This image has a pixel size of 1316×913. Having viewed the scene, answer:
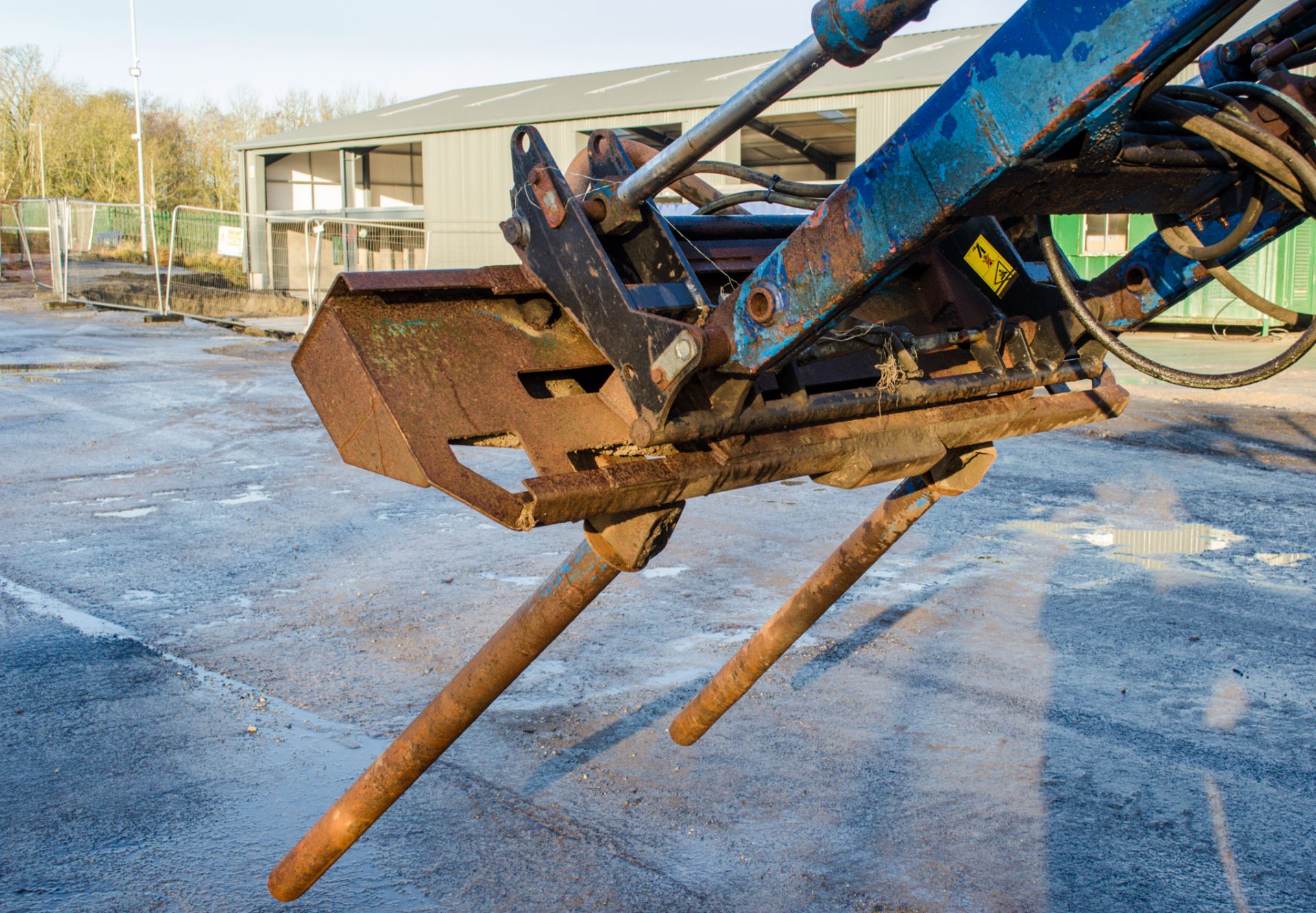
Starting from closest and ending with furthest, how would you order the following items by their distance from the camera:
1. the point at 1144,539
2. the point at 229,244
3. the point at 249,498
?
the point at 1144,539 → the point at 249,498 → the point at 229,244

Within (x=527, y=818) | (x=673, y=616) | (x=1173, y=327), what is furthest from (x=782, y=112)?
(x=527, y=818)

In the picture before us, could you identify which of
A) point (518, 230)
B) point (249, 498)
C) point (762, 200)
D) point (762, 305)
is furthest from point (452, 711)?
point (249, 498)

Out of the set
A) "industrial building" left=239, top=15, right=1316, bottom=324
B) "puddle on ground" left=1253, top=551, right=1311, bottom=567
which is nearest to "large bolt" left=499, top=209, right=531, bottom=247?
"puddle on ground" left=1253, top=551, right=1311, bottom=567

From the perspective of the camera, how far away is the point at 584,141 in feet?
79.5

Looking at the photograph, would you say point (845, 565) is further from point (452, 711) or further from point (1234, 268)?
point (1234, 268)

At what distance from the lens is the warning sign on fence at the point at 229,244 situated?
2250 cm

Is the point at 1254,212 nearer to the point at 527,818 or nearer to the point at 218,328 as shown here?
the point at 527,818

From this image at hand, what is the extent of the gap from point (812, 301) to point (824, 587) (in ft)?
3.73

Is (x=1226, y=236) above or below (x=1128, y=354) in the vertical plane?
Answer: above

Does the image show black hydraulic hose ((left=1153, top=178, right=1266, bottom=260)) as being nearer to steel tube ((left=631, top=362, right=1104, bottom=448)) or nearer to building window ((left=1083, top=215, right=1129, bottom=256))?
steel tube ((left=631, top=362, right=1104, bottom=448))

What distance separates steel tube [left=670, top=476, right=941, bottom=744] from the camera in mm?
2402

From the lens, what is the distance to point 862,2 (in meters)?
1.33

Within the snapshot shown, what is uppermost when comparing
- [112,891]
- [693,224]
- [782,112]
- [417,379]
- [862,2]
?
[782,112]

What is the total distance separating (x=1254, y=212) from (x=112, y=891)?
278 cm
